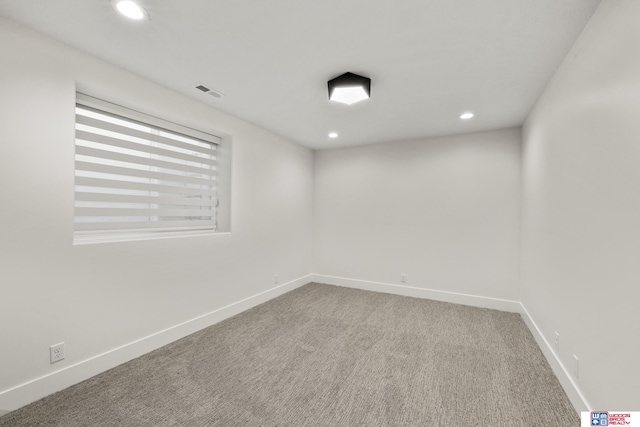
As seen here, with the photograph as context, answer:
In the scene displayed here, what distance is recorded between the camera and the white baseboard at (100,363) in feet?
5.41

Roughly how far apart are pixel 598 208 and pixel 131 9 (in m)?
2.89

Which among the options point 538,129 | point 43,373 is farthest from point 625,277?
point 43,373

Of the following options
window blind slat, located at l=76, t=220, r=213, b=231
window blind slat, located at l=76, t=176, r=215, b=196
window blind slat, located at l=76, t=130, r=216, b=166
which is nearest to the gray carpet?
window blind slat, located at l=76, t=220, r=213, b=231

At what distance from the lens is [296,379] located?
1.98 meters

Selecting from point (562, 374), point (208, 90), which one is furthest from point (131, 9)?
point (562, 374)

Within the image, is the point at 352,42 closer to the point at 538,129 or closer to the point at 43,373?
the point at 538,129

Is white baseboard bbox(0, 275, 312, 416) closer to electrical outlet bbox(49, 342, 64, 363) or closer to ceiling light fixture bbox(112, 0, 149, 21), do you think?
electrical outlet bbox(49, 342, 64, 363)

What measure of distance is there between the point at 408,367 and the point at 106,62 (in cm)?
347

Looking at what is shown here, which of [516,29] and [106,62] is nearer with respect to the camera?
[516,29]

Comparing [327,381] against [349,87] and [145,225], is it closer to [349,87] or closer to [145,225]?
[145,225]

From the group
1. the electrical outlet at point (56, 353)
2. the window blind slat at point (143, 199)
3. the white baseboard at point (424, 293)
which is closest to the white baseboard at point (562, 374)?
the white baseboard at point (424, 293)

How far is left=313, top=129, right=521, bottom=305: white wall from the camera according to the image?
3.48m

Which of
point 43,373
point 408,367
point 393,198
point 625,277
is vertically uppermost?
point 393,198

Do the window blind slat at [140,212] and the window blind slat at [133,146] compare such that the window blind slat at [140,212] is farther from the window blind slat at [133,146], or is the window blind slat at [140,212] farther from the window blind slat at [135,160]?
the window blind slat at [133,146]
